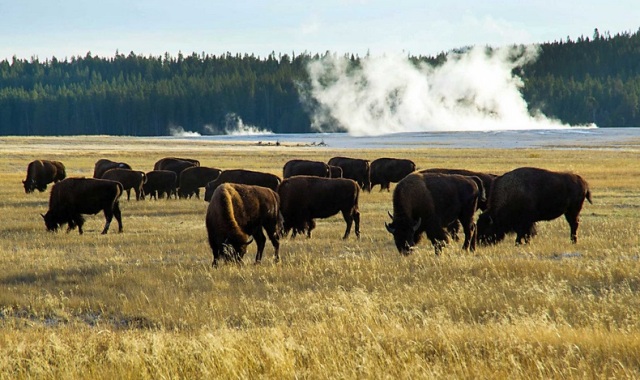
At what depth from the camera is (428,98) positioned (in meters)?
138

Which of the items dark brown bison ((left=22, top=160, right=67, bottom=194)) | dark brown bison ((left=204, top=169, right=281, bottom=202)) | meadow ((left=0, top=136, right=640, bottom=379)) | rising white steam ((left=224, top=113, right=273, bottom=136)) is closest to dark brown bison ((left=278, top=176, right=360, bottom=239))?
meadow ((left=0, top=136, right=640, bottom=379))

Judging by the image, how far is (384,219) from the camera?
1964 centimetres

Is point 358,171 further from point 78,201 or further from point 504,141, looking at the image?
point 504,141

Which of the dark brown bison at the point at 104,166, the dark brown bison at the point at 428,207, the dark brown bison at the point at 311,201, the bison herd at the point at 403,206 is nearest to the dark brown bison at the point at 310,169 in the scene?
the dark brown bison at the point at 104,166

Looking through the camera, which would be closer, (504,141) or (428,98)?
(504,141)

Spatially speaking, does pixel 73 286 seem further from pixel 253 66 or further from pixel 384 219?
pixel 253 66

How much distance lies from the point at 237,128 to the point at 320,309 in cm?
12666

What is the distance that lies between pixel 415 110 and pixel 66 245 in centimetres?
12252

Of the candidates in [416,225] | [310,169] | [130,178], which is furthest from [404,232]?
[130,178]

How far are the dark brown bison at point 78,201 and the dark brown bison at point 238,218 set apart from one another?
583cm

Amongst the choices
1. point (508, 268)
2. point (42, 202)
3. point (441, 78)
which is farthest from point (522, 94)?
point (508, 268)

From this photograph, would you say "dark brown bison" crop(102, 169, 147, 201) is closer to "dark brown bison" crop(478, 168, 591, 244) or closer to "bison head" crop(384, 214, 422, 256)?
"dark brown bison" crop(478, 168, 591, 244)

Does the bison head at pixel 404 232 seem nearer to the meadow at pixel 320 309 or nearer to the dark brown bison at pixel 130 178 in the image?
the meadow at pixel 320 309

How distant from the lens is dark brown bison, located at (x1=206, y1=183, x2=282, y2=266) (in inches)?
456
